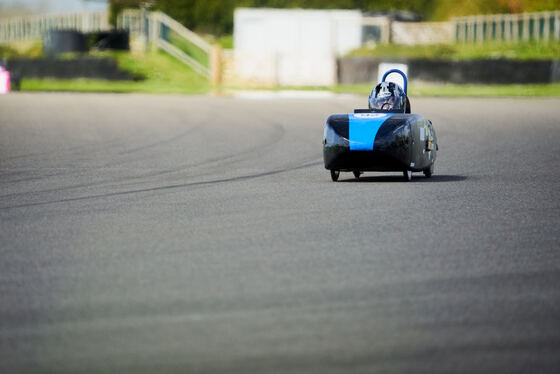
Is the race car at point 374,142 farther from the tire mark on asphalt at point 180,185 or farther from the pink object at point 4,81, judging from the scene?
the pink object at point 4,81

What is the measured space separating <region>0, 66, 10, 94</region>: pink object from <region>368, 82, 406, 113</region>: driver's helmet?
27016mm

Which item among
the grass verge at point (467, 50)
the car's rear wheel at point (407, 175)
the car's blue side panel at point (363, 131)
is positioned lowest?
the grass verge at point (467, 50)

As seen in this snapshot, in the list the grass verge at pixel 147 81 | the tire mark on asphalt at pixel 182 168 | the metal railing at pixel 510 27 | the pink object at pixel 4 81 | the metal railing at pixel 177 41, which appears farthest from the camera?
the metal railing at pixel 177 41

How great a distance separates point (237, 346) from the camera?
4.61 meters

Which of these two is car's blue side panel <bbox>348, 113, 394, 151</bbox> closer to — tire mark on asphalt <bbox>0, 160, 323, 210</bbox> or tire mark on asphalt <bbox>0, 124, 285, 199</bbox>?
tire mark on asphalt <bbox>0, 160, 323, 210</bbox>

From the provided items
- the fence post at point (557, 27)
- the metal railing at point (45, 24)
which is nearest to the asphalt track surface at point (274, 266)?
the fence post at point (557, 27)

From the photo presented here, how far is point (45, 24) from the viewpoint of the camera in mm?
89125

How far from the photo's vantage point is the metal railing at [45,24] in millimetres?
81688

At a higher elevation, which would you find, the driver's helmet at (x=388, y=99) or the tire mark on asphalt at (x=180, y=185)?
the driver's helmet at (x=388, y=99)

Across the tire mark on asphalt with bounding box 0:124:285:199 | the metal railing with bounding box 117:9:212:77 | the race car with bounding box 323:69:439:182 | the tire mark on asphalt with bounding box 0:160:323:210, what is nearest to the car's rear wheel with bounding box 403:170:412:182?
the race car with bounding box 323:69:439:182

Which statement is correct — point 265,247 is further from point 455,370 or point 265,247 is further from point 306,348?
point 455,370

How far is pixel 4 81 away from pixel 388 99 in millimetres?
28138

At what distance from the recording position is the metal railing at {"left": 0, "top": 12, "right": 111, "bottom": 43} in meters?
81.7

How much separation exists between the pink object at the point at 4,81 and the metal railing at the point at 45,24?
126 feet
